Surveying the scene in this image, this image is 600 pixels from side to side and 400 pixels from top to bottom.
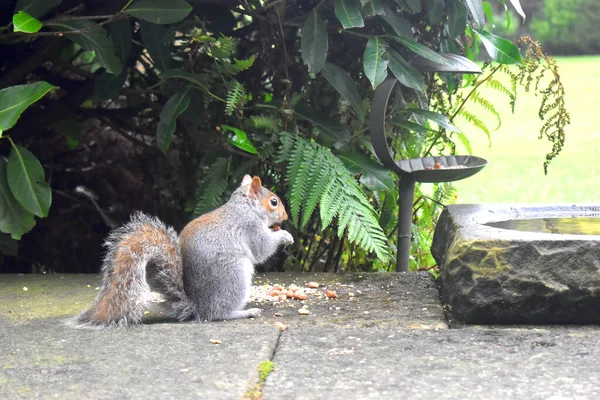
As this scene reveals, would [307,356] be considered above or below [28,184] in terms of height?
below

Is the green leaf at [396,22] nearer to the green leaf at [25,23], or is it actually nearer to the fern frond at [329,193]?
the fern frond at [329,193]

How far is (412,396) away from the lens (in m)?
2.14

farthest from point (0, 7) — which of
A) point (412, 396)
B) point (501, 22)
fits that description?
point (501, 22)

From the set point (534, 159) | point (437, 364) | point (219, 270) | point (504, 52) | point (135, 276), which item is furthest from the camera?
point (534, 159)

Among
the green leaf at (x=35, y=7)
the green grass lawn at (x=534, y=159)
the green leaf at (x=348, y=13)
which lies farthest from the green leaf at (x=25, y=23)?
the green grass lawn at (x=534, y=159)

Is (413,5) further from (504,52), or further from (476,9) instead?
(504,52)

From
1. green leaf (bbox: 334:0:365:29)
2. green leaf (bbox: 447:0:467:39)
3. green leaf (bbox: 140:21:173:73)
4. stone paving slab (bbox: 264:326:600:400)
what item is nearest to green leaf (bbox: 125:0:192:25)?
green leaf (bbox: 140:21:173:73)

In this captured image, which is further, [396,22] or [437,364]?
[396,22]

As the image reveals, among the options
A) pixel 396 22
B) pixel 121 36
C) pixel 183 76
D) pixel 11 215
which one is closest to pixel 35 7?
pixel 121 36

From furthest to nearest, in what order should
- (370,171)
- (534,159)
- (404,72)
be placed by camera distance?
(534,159) → (370,171) → (404,72)

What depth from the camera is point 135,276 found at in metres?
2.78

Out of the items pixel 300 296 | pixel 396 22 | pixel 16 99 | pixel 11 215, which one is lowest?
pixel 300 296

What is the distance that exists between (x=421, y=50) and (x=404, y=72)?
0.11 metres

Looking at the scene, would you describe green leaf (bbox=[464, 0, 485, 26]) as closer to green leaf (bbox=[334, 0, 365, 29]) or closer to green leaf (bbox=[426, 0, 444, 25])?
green leaf (bbox=[426, 0, 444, 25])
